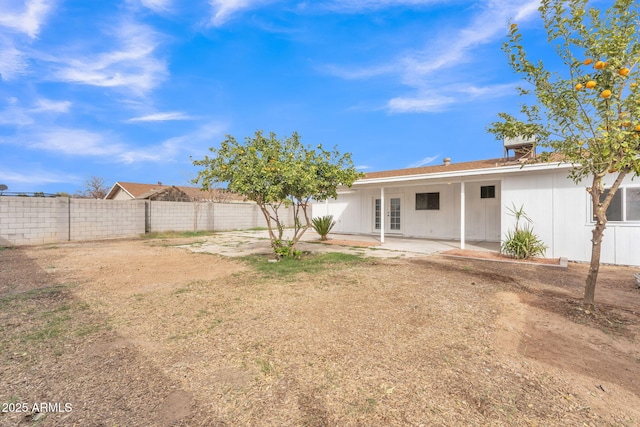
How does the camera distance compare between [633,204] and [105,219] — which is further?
A: [105,219]

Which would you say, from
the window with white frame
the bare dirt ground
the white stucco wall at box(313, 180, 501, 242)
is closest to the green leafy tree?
the bare dirt ground

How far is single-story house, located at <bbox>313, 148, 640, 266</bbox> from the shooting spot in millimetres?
7078

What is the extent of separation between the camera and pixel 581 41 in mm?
3496

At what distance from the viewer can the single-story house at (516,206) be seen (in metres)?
7.08

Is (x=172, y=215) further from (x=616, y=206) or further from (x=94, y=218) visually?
(x=616, y=206)

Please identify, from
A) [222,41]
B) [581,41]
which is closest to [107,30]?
[222,41]

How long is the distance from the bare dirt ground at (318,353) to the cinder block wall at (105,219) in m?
7.99

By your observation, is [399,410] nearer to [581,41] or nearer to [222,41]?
[581,41]

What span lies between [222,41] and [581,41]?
11.4 meters

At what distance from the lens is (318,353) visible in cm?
273

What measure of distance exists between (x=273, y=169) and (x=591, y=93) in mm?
5276

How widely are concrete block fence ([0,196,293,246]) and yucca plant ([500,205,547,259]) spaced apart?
14.7 meters

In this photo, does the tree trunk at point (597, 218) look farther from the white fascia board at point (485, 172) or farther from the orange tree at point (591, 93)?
the white fascia board at point (485, 172)

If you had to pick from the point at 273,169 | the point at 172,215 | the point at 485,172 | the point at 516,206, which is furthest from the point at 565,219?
the point at 172,215
